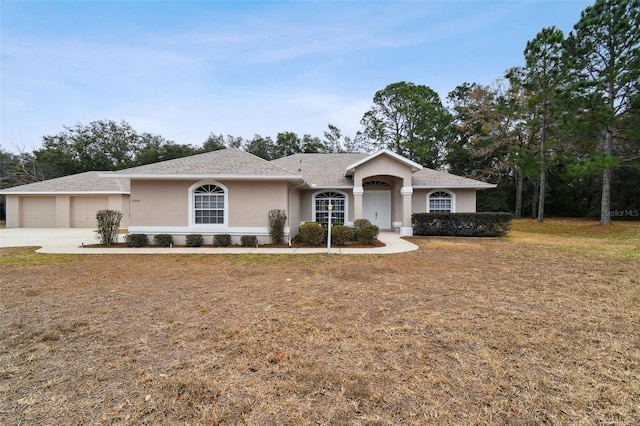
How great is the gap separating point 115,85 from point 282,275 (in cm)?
1925

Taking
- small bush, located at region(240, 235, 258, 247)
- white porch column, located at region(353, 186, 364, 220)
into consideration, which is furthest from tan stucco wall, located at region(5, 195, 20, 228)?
white porch column, located at region(353, 186, 364, 220)

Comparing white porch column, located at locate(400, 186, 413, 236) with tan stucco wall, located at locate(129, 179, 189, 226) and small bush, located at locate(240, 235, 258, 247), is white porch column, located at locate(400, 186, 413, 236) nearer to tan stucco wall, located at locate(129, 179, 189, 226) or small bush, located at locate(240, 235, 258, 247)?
small bush, located at locate(240, 235, 258, 247)

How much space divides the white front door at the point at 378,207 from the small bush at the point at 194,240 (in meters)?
10.0

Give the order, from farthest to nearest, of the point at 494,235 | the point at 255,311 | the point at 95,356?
1. the point at 494,235
2. the point at 255,311
3. the point at 95,356

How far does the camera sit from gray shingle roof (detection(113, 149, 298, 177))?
1120 centimetres

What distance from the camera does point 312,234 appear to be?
11.6 meters

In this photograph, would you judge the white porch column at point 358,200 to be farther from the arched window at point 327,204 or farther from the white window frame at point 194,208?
the white window frame at point 194,208

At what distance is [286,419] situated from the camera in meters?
2.21

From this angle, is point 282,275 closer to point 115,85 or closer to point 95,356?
point 95,356

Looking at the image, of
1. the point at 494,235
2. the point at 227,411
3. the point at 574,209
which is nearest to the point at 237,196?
the point at 227,411

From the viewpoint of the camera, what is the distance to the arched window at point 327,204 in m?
16.7

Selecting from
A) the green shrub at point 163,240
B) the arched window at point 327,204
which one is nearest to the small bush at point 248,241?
the green shrub at point 163,240

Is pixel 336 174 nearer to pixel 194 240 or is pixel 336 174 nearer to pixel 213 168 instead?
pixel 213 168

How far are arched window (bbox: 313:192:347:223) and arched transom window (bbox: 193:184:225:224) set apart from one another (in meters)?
6.27
